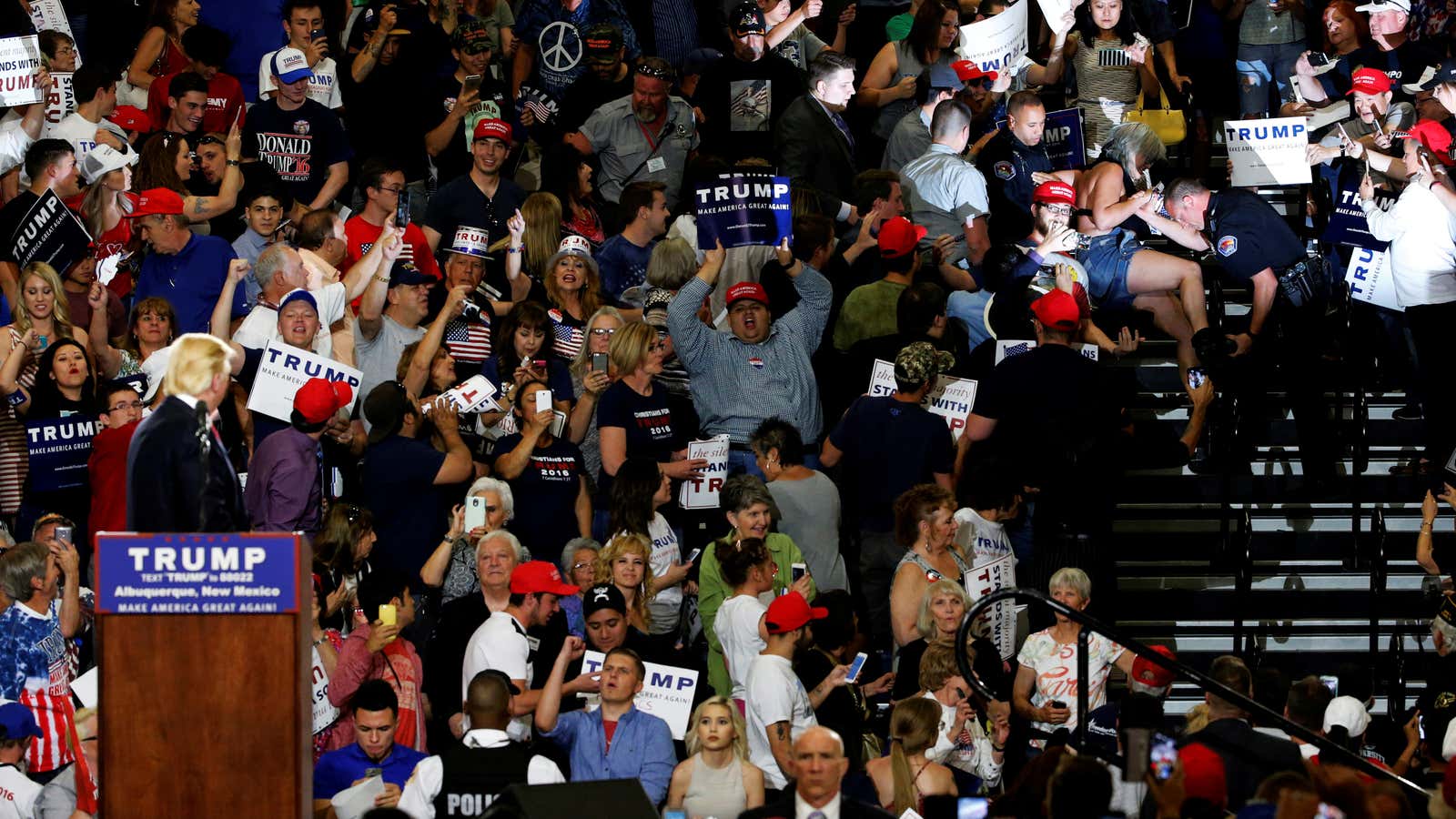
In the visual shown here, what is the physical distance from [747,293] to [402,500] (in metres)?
2.06

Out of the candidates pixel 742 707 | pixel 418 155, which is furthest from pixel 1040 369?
pixel 418 155

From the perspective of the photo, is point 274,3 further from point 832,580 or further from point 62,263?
point 832,580

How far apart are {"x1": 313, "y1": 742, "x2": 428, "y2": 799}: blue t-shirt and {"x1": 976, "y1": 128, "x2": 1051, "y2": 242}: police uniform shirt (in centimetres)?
571

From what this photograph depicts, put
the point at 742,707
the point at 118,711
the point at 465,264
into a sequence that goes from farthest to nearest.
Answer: the point at 465,264
the point at 742,707
the point at 118,711

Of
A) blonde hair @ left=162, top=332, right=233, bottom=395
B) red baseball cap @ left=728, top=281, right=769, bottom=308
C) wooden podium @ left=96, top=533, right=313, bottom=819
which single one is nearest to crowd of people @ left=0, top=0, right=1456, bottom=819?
blonde hair @ left=162, top=332, right=233, bottom=395

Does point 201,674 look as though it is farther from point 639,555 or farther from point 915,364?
point 915,364

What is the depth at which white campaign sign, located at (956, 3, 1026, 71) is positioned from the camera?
520 inches

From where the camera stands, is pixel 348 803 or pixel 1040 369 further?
pixel 1040 369

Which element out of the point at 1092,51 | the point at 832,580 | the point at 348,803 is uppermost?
the point at 1092,51

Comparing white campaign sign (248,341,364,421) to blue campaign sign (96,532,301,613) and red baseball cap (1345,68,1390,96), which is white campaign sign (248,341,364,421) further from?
red baseball cap (1345,68,1390,96)

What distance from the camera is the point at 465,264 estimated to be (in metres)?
11.4

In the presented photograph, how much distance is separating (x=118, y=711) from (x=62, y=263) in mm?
4677

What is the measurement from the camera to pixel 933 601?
9.37 meters

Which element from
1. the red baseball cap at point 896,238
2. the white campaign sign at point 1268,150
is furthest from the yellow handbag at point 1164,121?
the red baseball cap at point 896,238
